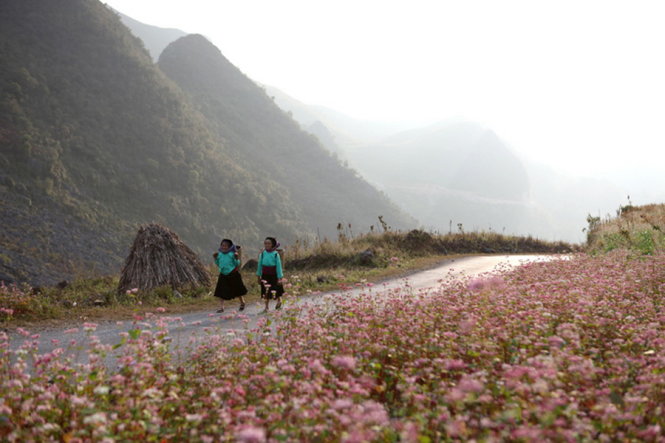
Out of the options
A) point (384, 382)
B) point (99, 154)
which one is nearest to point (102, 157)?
point (99, 154)

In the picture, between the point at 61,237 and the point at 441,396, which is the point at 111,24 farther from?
the point at 441,396

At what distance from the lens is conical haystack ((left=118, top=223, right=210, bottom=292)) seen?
459 inches

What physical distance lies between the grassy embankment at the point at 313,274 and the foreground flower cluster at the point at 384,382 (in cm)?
97

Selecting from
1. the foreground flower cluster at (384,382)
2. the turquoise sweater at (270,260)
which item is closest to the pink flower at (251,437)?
the foreground flower cluster at (384,382)

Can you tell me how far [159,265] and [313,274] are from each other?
4677 millimetres

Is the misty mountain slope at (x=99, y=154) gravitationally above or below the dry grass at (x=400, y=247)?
above

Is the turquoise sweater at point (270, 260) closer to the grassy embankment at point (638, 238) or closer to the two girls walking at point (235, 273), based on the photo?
the two girls walking at point (235, 273)

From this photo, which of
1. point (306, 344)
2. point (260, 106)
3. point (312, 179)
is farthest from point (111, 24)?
point (306, 344)

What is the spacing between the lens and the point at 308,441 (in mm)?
2395

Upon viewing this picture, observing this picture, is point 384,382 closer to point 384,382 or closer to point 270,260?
point 384,382

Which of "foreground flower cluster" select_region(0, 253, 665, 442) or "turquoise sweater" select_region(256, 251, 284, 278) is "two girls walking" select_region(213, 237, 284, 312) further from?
"foreground flower cluster" select_region(0, 253, 665, 442)

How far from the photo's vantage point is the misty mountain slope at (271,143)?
385 ft

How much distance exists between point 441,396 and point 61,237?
5870cm

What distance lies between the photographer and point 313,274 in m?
13.7
